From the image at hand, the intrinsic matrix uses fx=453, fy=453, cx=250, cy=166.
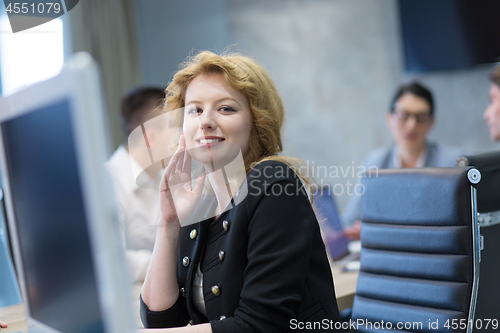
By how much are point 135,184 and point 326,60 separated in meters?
2.24

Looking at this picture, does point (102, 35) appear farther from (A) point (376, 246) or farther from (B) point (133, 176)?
(A) point (376, 246)

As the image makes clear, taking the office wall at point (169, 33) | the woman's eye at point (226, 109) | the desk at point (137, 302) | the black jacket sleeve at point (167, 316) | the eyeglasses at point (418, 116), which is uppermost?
the office wall at point (169, 33)

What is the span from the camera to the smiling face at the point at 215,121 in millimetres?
1150

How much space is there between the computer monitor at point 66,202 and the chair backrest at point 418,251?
1047 millimetres

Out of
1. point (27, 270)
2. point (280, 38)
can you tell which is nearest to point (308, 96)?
point (280, 38)

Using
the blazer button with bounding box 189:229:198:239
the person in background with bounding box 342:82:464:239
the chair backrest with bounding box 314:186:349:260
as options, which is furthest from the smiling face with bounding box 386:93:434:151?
the blazer button with bounding box 189:229:198:239

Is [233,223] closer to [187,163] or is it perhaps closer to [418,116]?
[187,163]

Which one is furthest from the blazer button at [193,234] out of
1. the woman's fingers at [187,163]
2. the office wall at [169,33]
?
the office wall at [169,33]

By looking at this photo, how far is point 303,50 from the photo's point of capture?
156 inches

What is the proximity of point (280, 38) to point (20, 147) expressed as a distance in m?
3.49

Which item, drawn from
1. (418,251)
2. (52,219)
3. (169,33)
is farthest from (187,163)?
(169,33)

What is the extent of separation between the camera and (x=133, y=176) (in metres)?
2.35

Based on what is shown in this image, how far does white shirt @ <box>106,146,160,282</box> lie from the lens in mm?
2279

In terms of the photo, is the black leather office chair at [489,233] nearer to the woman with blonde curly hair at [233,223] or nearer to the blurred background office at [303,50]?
the woman with blonde curly hair at [233,223]
